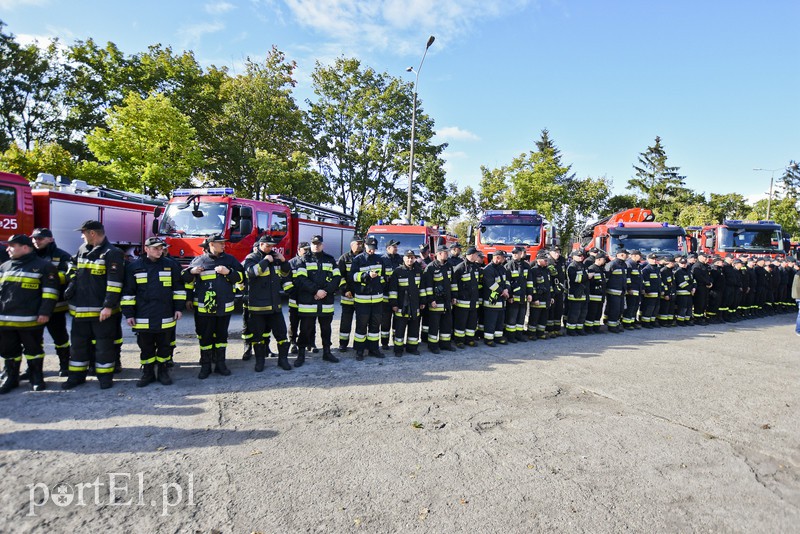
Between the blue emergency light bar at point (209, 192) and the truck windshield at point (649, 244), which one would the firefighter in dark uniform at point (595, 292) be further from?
the blue emergency light bar at point (209, 192)

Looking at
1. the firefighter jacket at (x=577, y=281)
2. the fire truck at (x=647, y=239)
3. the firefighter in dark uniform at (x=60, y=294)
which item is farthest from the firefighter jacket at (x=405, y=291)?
the fire truck at (x=647, y=239)

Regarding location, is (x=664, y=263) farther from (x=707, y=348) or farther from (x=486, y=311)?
(x=486, y=311)

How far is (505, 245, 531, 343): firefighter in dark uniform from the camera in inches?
305

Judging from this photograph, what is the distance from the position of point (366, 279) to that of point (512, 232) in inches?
306

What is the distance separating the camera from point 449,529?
258 cm

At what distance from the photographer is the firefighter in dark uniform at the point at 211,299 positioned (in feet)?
16.9

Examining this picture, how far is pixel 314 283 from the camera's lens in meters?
5.98

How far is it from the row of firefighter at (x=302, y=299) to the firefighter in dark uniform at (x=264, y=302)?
0.01 metres

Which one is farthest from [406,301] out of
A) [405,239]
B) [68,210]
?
[68,210]

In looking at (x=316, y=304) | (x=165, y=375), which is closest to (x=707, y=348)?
(x=316, y=304)

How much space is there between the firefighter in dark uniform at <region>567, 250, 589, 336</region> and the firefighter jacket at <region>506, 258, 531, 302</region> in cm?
120

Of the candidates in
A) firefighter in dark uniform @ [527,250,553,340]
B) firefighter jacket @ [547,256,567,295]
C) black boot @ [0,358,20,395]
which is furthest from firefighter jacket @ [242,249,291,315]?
firefighter jacket @ [547,256,567,295]

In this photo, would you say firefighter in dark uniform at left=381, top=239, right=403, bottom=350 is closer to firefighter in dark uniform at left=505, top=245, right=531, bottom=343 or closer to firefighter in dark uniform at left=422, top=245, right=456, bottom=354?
firefighter in dark uniform at left=422, top=245, right=456, bottom=354

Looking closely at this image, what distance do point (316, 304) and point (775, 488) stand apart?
4960 mm
